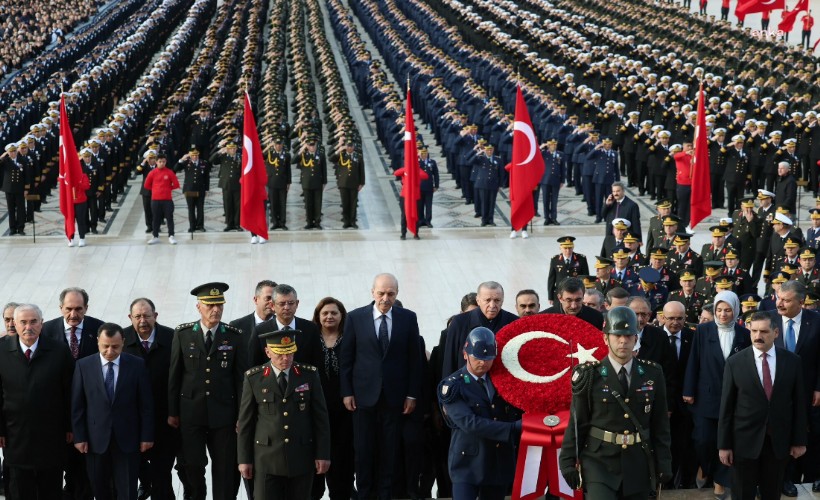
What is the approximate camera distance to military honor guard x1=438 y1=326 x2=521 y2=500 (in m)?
7.24

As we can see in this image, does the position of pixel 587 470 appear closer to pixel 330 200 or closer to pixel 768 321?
pixel 768 321

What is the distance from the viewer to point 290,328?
341 inches

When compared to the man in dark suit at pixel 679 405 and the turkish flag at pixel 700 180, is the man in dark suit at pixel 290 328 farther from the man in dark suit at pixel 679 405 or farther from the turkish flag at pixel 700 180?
the turkish flag at pixel 700 180

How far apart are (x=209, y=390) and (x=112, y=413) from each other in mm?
622

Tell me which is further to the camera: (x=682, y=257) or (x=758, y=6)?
(x=758, y=6)

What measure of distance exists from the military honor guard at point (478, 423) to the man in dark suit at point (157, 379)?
222 centimetres

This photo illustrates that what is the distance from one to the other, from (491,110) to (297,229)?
6.87 m

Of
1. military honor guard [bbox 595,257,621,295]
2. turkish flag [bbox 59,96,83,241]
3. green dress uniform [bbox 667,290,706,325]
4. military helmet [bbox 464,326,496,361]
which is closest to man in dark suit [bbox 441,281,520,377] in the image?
military helmet [bbox 464,326,496,361]

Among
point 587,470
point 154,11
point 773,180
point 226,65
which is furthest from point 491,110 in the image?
point 154,11

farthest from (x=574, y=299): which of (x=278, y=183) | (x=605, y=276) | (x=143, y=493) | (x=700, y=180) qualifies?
(x=278, y=183)

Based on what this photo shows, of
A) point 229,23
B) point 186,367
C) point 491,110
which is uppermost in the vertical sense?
point 229,23

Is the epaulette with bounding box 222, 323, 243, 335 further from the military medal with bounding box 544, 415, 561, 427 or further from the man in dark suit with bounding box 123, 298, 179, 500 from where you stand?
the military medal with bounding box 544, 415, 561, 427

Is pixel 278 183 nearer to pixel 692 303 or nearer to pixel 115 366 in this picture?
pixel 692 303

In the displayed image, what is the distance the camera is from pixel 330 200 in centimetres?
2328
